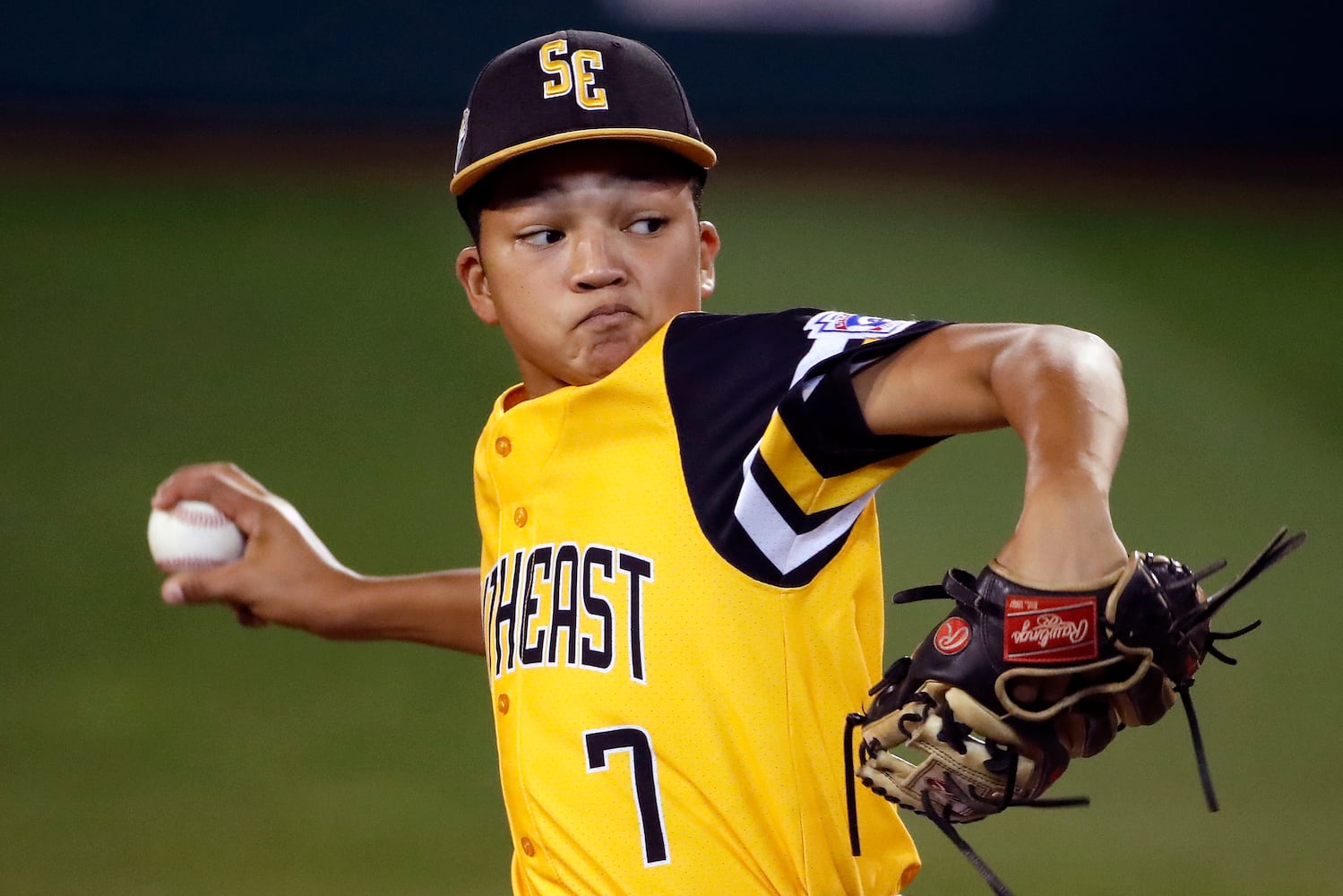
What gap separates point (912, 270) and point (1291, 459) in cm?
330

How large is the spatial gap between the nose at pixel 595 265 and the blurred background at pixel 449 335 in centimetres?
283

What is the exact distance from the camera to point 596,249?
2.69 meters

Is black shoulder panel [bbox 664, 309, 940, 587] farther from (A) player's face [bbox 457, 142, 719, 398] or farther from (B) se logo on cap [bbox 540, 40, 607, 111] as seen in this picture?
(B) se logo on cap [bbox 540, 40, 607, 111]

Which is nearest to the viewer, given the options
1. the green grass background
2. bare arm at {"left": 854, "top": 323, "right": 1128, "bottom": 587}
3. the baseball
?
bare arm at {"left": 854, "top": 323, "right": 1128, "bottom": 587}

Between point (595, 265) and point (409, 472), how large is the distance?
565 centimetres

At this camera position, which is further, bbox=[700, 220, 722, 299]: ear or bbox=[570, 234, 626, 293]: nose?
bbox=[700, 220, 722, 299]: ear

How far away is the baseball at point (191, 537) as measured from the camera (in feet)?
11.2

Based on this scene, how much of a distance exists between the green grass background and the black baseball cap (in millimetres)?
2895

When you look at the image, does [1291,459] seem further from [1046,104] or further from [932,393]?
[932,393]

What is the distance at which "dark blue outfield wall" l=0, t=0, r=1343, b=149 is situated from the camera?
13.1 metres

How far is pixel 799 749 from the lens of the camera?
8.29 ft

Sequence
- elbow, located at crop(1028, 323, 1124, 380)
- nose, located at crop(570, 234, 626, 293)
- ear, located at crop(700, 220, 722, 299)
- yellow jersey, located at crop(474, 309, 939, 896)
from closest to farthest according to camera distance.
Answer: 1. elbow, located at crop(1028, 323, 1124, 380)
2. yellow jersey, located at crop(474, 309, 939, 896)
3. nose, located at crop(570, 234, 626, 293)
4. ear, located at crop(700, 220, 722, 299)

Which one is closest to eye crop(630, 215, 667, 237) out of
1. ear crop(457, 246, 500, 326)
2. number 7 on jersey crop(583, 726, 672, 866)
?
ear crop(457, 246, 500, 326)

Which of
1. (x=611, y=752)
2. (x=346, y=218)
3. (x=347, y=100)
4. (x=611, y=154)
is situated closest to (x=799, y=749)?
(x=611, y=752)
